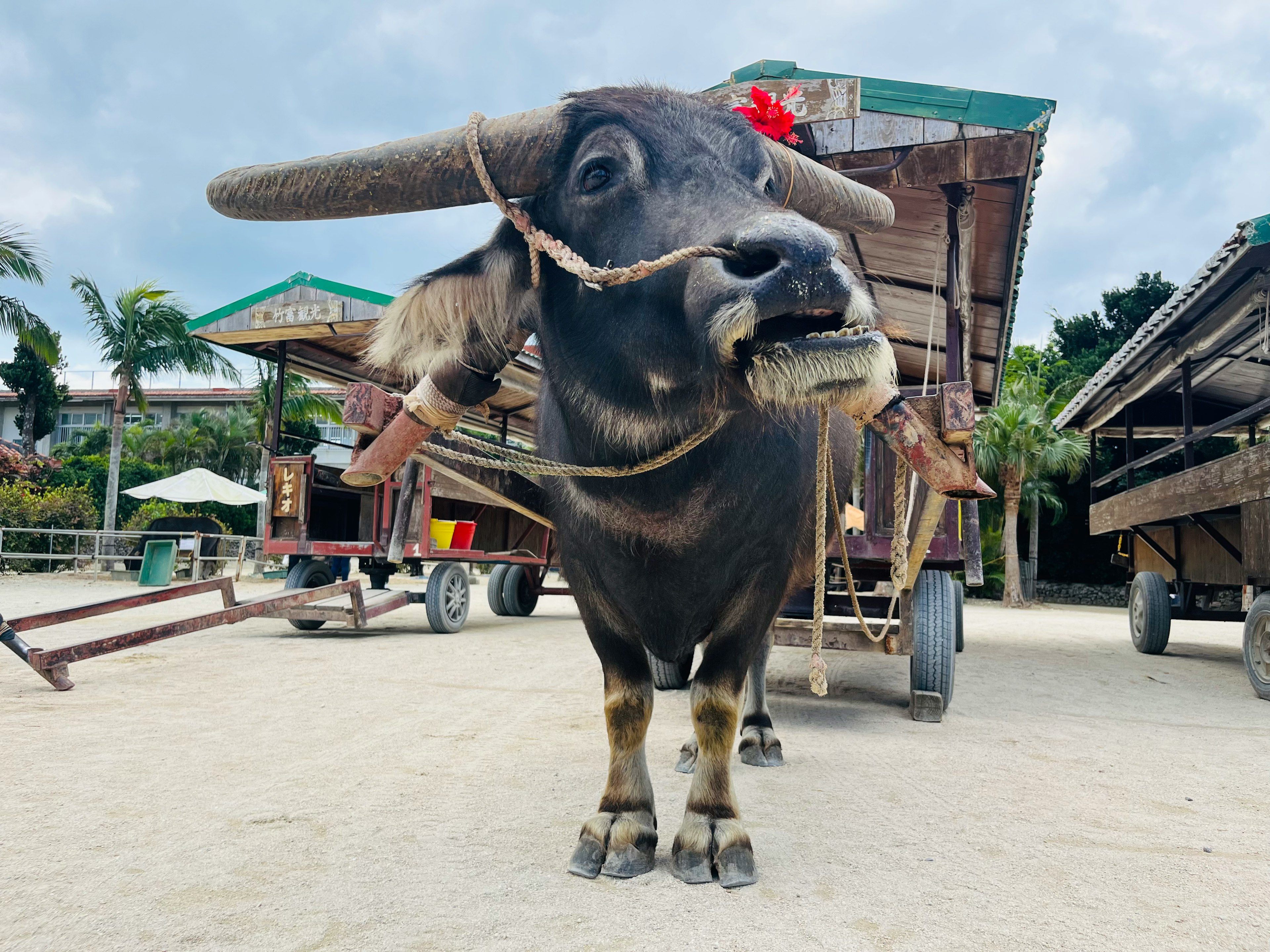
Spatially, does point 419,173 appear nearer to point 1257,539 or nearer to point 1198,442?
point 1257,539

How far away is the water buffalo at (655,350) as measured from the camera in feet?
5.02

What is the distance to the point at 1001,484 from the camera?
63.2ft

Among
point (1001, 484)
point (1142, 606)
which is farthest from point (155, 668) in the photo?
point (1001, 484)

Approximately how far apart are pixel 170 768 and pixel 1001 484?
19415 mm

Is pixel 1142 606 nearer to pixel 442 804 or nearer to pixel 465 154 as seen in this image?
pixel 442 804

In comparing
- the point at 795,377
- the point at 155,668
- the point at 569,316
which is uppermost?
the point at 569,316

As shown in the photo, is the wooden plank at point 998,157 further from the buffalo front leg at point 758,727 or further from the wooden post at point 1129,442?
the wooden post at point 1129,442

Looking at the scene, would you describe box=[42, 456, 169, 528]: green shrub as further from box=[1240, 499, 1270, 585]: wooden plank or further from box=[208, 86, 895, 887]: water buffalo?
box=[1240, 499, 1270, 585]: wooden plank

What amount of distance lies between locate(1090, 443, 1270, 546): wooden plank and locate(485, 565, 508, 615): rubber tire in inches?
286

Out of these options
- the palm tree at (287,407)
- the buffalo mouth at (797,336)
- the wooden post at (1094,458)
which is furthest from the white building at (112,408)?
the buffalo mouth at (797,336)

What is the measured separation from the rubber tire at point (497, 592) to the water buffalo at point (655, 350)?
27.2 ft

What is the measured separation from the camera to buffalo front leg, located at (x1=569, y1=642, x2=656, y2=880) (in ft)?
6.93

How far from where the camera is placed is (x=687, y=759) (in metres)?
3.24

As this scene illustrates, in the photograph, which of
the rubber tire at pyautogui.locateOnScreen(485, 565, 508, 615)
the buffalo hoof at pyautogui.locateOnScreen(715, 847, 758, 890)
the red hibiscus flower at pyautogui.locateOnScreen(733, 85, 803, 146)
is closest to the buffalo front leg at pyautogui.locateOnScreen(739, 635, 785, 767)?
the buffalo hoof at pyautogui.locateOnScreen(715, 847, 758, 890)
